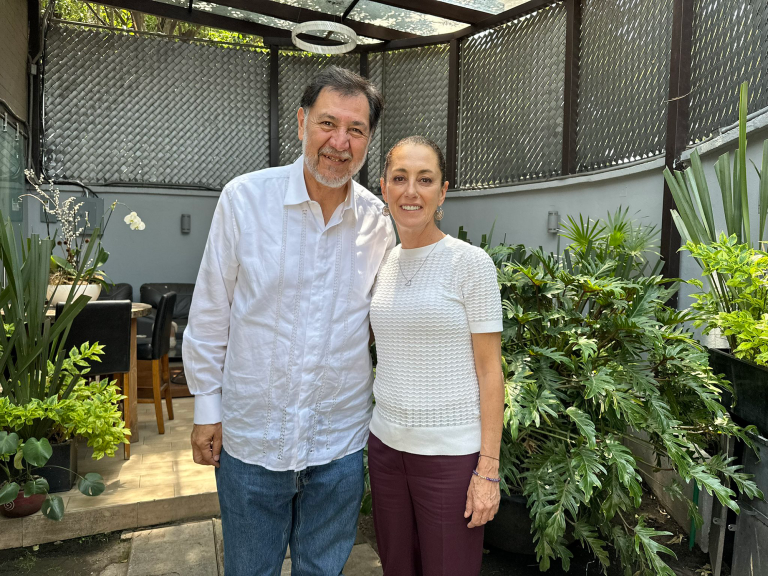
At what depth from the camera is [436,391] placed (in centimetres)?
155

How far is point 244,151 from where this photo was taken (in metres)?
7.61

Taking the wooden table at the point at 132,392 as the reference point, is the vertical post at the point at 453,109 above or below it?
above

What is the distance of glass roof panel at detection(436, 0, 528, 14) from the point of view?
5.98 meters

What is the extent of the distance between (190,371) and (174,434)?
275cm

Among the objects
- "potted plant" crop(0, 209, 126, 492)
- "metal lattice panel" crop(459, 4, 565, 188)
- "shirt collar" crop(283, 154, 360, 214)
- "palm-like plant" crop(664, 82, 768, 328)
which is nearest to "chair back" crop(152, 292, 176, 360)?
"potted plant" crop(0, 209, 126, 492)

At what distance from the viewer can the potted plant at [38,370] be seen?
2.59 meters

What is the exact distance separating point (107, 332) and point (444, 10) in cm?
491

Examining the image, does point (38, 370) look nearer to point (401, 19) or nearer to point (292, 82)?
point (292, 82)

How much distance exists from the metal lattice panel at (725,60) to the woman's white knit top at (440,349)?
219 cm

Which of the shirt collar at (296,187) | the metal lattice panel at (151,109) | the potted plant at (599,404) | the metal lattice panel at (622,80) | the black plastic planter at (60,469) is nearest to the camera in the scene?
the shirt collar at (296,187)

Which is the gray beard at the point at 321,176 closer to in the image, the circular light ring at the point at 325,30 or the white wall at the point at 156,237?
the circular light ring at the point at 325,30

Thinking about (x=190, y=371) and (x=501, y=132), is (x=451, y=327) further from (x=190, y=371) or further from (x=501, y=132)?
(x=501, y=132)

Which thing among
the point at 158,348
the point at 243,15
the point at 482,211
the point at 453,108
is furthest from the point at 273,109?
the point at 158,348

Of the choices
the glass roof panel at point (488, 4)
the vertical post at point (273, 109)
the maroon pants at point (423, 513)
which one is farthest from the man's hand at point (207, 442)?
the vertical post at point (273, 109)
